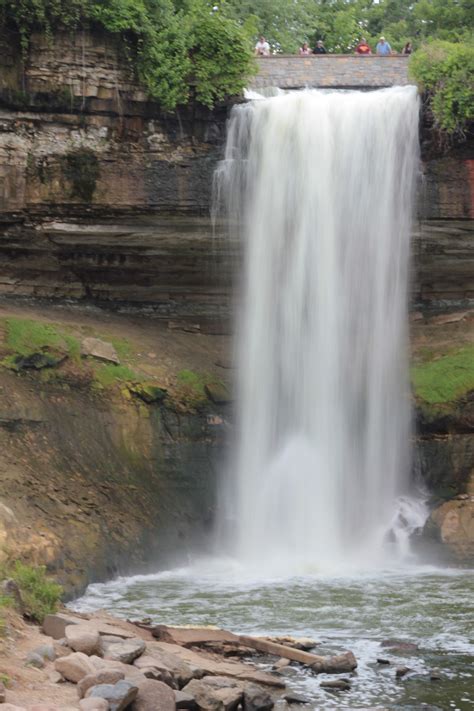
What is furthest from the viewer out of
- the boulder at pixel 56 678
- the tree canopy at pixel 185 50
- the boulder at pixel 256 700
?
the tree canopy at pixel 185 50

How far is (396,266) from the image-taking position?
22594mm

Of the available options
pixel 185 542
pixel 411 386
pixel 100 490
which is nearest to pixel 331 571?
pixel 185 542

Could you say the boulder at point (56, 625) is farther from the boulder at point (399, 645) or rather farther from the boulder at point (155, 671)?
the boulder at point (399, 645)

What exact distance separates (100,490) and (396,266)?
795cm

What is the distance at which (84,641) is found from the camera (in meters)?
10.6

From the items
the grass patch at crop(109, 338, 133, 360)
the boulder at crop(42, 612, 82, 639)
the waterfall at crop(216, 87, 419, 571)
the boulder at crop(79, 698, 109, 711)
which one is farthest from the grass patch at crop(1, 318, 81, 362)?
the boulder at crop(79, 698, 109, 711)

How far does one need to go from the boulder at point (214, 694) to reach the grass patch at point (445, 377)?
12.9 m

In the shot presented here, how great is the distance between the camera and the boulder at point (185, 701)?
9.51m

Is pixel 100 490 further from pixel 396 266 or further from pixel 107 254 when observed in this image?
pixel 396 266

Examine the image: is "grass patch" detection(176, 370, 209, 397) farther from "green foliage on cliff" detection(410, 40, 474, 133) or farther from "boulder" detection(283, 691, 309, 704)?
"boulder" detection(283, 691, 309, 704)

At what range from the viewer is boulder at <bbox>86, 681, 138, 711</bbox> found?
29.0 feet

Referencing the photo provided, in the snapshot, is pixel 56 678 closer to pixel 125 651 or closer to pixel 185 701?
pixel 125 651

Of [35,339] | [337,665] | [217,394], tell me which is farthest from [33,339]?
[337,665]

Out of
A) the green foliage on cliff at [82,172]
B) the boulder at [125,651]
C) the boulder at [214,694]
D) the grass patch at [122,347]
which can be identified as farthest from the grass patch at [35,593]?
the green foliage on cliff at [82,172]
